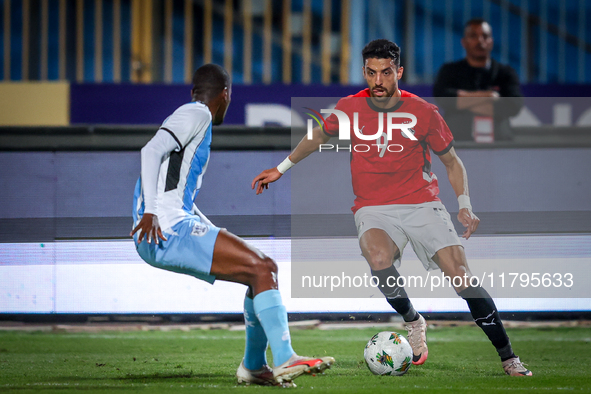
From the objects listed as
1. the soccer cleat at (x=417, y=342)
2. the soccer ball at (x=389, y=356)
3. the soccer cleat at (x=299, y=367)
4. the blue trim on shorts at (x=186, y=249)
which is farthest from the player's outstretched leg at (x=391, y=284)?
the blue trim on shorts at (x=186, y=249)

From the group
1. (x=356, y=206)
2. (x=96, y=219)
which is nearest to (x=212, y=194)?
(x=96, y=219)

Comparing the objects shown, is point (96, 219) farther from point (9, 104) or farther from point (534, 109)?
point (534, 109)

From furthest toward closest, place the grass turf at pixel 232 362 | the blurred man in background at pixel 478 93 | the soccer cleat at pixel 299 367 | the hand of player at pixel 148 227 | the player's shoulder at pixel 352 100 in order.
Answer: the blurred man in background at pixel 478 93 → the player's shoulder at pixel 352 100 → the grass turf at pixel 232 362 → the hand of player at pixel 148 227 → the soccer cleat at pixel 299 367

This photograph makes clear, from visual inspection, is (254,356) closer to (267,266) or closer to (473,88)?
(267,266)

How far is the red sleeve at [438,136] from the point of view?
4.43 metres

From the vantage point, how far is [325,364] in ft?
11.0

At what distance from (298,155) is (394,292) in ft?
3.26

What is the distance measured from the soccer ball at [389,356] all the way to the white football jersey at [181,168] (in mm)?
1269

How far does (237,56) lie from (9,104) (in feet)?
9.76

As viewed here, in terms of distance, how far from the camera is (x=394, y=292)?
14.1ft

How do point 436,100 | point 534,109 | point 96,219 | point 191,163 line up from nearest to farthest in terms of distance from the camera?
point 191,163 < point 96,219 < point 436,100 < point 534,109

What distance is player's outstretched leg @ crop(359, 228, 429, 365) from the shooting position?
4.32 m

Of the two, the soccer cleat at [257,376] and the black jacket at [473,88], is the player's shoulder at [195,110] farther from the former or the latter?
the black jacket at [473,88]

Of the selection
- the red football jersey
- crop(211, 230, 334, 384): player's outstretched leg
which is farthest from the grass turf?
the red football jersey
